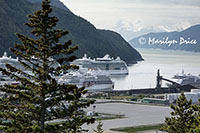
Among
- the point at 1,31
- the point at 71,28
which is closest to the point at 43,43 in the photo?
the point at 1,31

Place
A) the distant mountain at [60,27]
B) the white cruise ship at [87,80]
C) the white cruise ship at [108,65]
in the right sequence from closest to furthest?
the white cruise ship at [87,80], the white cruise ship at [108,65], the distant mountain at [60,27]

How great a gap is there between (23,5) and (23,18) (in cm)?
1124

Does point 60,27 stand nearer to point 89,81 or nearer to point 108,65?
point 108,65

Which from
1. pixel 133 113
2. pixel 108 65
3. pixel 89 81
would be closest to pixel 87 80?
pixel 89 81

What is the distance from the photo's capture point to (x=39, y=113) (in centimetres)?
1664

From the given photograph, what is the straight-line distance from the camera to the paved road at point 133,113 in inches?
1506

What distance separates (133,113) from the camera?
45.2 metres

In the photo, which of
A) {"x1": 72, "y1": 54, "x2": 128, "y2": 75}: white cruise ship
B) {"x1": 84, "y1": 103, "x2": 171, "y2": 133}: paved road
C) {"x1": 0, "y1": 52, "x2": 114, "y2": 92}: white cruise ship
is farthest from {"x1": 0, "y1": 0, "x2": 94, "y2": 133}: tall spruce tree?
{"x1": 72, "y1": 54, "x2": 128, "y2": 75}: white cruise ship

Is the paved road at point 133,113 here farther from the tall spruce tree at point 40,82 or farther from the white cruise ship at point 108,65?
the white cruise ship at point 108,65

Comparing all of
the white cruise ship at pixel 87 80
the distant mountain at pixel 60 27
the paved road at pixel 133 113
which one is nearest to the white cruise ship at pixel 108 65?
the distant mountain at pixel 60 27

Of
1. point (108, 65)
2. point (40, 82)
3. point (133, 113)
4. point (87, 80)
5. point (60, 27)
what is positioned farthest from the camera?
point (60, 27)

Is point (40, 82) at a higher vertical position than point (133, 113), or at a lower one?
higher

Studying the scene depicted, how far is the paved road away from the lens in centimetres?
3825

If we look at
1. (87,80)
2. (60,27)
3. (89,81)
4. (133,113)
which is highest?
(60,27)
